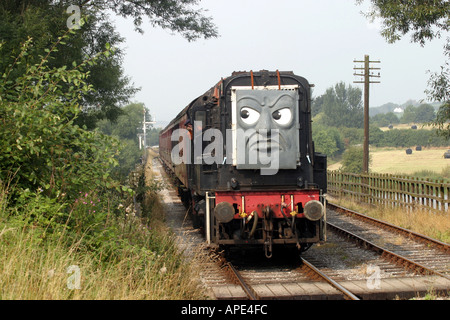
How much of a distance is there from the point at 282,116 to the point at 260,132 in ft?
1.69

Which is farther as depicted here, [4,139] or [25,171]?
[25,171]

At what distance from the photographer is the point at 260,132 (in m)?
9.28

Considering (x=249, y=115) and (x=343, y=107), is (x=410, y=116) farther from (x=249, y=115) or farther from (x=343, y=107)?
(x=249, y=115)

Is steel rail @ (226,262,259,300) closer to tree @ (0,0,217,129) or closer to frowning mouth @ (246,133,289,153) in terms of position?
frowning mouth @ (246,133,289,153)

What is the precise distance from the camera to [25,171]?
677 centimetres

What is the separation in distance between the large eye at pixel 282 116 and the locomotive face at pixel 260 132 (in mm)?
19

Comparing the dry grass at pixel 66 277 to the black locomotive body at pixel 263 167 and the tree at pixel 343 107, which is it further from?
the tree at pixel 343 107

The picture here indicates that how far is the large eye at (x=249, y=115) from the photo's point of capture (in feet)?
30.5

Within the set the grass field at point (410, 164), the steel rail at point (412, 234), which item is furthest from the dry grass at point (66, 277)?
the grass field at point (410, 164)
